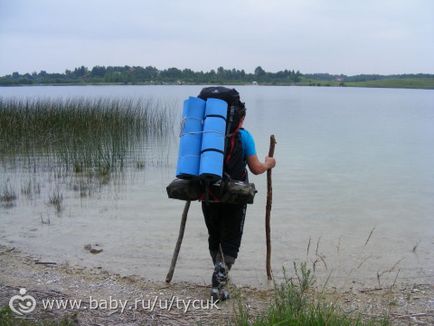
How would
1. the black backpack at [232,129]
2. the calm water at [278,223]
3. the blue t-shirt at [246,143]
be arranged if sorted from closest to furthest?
the black backpack at [232,129] < the blue t-shirt at [246,143] < the calm water at [278,223]

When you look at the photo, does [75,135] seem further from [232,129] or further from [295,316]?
[295,316]

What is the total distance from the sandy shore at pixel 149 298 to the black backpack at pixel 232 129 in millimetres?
1004

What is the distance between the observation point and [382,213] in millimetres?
8695

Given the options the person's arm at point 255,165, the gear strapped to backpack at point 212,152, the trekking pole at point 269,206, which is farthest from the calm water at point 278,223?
the gear strapped to backpack at point 212,152

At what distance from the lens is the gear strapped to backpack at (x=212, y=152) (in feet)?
12.9

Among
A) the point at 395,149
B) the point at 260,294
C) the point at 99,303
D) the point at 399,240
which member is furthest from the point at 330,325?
the point at 395,149

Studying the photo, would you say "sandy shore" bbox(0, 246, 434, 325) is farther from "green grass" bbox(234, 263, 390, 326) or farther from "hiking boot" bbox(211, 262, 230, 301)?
"green grass" bbox(234, 263, 390, 326)

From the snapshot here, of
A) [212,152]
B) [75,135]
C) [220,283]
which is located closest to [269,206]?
[220,283]

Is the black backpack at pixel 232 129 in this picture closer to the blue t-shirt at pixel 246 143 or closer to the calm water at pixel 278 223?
the blue t-shirt at pixel 246 143

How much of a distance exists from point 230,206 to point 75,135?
1137 cm

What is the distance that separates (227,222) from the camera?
4.39 metres

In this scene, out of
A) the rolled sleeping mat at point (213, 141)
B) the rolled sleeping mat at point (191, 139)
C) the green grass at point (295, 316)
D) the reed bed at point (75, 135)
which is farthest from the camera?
the reed bed at point (75, 135)

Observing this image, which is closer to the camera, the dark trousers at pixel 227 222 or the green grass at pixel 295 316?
the green grass at pixel 295 316

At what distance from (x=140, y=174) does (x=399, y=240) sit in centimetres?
648
